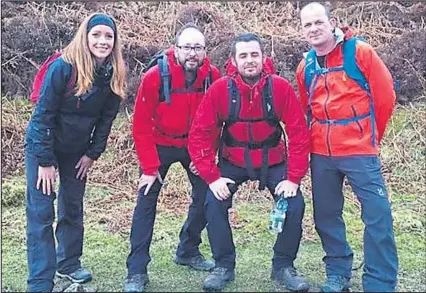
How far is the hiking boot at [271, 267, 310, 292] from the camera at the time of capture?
4.43 meters

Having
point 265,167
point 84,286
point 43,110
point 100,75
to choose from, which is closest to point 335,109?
point 265,167

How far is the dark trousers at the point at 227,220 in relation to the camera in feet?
14.3

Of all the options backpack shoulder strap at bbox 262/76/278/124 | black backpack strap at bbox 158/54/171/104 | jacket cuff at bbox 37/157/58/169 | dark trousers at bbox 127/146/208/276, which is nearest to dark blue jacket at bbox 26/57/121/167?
jacket cuff at bbox 37/157/58/169

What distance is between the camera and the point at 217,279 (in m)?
4.50

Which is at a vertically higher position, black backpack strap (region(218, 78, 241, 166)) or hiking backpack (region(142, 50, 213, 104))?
hiking backpack (region(142, 50, 213, 104))

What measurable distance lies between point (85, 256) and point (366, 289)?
2297mm

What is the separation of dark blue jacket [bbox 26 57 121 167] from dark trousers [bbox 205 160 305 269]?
2.91 feet

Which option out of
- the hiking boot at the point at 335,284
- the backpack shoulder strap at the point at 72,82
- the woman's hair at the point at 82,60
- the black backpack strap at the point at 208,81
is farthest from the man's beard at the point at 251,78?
the hiking boot at the point at 335,284

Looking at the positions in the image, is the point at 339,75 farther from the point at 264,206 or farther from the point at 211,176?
the point at 264,206

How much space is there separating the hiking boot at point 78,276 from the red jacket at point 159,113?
94 cm

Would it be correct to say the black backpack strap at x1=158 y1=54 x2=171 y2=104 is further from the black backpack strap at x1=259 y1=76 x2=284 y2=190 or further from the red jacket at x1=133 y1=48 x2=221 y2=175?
the black backpack strap at x1=259 y1=76 x2=284 y2=190

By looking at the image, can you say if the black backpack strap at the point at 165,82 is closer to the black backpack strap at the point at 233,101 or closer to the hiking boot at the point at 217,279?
the black backpack strap at the point at 233,101

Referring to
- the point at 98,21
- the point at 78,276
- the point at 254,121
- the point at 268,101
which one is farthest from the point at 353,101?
the point at 78,276

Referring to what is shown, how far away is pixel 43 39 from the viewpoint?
364 inches
